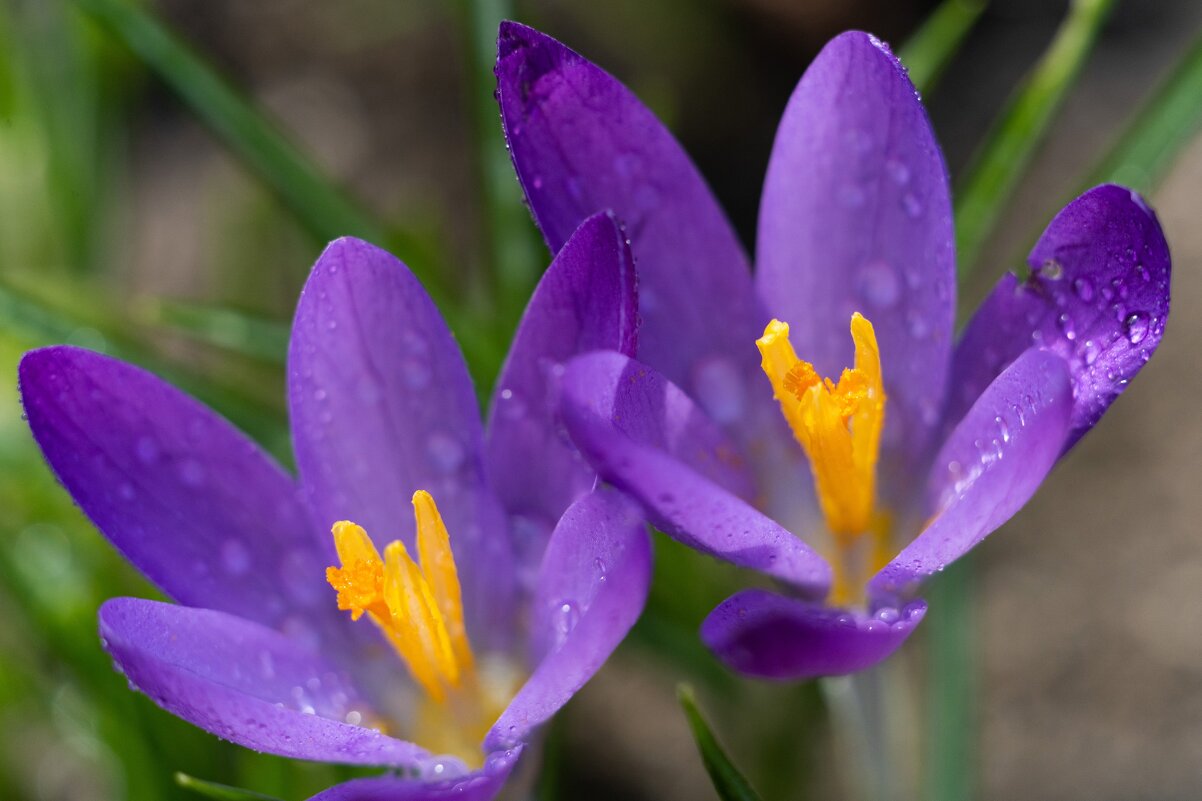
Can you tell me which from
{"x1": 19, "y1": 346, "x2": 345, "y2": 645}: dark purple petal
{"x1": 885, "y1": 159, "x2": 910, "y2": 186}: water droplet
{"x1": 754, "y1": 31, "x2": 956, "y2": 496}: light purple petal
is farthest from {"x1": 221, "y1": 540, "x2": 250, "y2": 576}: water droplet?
{"x1": 885, "y1": 159, "x2": 910, "y2": 186}: water droplet

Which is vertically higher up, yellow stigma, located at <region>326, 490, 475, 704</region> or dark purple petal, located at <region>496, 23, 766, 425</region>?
dark purple petal, located at <region>496, 23, 766, 425</region>

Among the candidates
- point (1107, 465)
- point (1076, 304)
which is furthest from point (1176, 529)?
point (1076, 304)

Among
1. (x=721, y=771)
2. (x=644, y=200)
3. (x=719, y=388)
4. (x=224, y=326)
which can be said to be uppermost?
(x=644, y=200)

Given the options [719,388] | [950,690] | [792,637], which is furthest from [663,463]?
[950,690]

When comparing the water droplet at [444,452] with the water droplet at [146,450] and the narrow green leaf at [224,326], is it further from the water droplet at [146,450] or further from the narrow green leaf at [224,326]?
the narrow green leaf at [224,326]

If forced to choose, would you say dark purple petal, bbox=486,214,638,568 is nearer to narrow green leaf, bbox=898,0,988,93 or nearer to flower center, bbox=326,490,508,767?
flower center, bbox=326,490,508,767

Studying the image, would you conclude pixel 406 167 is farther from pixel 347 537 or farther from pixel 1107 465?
pixel 347 537

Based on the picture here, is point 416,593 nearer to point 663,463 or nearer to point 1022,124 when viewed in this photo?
point 663,463
